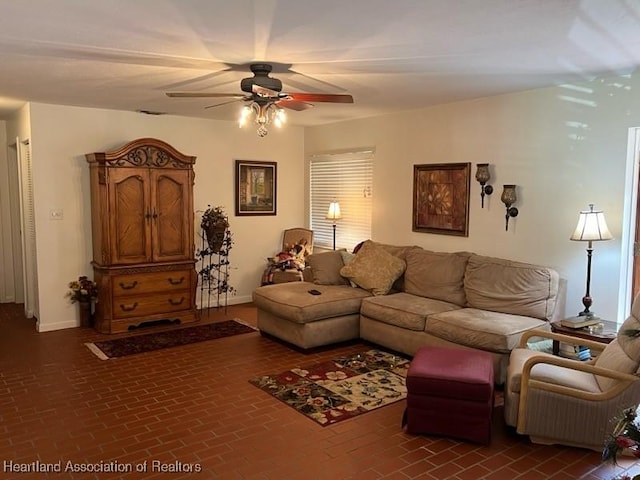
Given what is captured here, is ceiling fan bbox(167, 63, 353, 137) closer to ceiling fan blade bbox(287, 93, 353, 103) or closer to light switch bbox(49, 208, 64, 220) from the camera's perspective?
ceiling fan blade bbox(287, 93, 353, 103)

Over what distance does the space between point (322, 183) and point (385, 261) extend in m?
2.24

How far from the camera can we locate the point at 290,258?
22.4 feet

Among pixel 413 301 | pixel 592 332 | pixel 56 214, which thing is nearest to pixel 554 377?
pixel 592 332

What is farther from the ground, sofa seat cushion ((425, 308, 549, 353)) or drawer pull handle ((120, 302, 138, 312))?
sofa seat cushion ((425, 308, 549, 353))

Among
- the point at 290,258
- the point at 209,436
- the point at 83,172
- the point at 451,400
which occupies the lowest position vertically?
the point at 209,436

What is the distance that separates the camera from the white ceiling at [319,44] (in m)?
2.53

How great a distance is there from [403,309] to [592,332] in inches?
61.7

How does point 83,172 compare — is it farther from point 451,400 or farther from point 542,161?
point 542,161

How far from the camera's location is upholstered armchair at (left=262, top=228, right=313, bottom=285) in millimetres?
6660

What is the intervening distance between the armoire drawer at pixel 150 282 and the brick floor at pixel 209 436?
118 centimetres

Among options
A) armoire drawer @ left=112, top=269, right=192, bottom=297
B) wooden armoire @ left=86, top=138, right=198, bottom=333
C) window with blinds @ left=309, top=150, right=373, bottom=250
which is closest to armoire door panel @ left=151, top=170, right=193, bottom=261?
wooden armoire @ left=86, top=138, right=198, bottom=333

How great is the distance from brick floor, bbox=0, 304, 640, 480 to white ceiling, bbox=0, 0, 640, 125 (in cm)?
247

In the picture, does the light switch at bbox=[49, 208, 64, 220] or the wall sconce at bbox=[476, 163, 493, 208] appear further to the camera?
the light switch at bbox=[49, 208, 64, 220]

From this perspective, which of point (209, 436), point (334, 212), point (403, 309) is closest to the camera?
point (209, 436)
